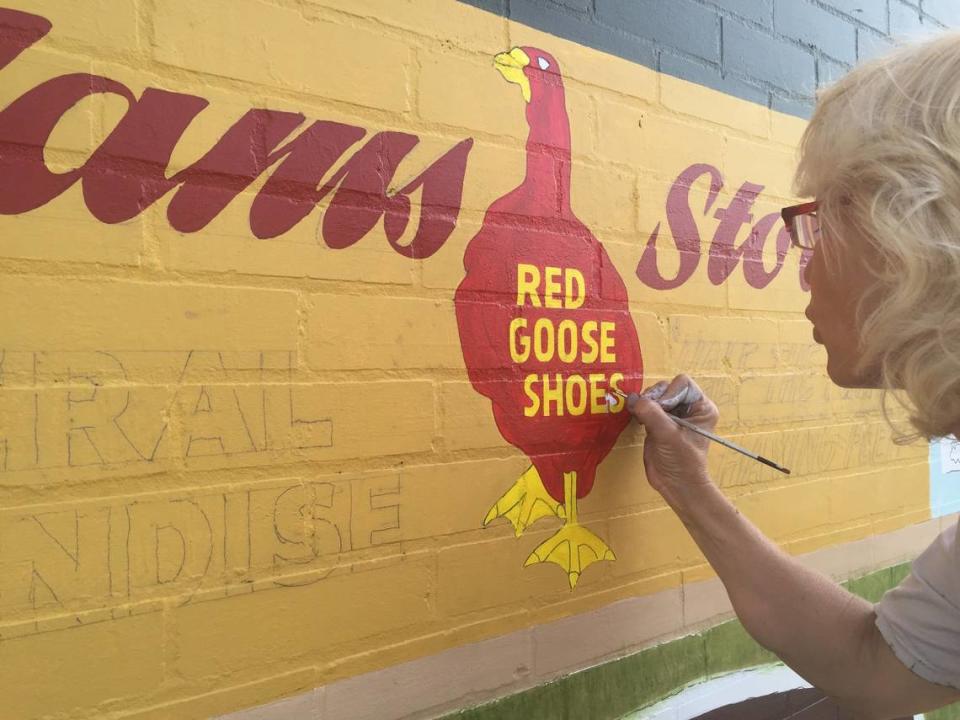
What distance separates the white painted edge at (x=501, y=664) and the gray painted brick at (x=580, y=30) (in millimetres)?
1313

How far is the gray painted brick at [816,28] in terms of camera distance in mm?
2297

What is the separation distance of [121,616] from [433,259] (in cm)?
81

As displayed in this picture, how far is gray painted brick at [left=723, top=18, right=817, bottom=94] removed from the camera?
2129mm

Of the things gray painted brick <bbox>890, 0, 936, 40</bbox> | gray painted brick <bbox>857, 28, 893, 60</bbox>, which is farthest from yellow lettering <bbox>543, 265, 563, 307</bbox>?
gray painted brick <bbox>890, 0, 936, 40</bbox>

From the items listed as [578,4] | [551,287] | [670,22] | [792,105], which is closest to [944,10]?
[792,105]

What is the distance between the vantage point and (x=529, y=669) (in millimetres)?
1623

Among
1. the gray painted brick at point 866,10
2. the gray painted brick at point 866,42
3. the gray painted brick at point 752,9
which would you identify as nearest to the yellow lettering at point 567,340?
the gray painted brick at point 752,9

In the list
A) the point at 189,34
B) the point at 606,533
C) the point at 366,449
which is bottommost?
the point at 606,533

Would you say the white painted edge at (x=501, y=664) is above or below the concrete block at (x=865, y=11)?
below

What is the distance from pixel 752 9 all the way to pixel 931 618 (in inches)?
67.9

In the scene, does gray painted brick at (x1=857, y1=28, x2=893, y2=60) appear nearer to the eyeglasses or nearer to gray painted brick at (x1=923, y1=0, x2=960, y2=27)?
gray painted brick at (x1=923, y1=0, x2=960, y2=27)

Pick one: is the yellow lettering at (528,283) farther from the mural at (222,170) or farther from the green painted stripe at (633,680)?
the green painted stripe at (633,680)

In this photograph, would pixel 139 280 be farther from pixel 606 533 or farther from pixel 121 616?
pixel 606 533

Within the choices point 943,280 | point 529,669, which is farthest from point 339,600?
point 943,280
